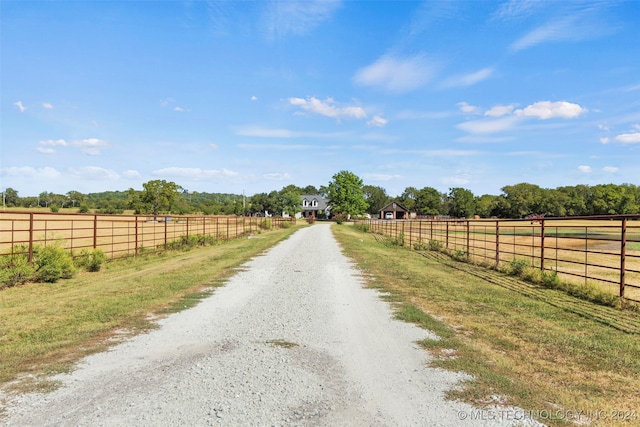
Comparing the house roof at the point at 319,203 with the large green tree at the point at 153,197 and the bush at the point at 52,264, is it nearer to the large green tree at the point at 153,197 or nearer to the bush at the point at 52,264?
the large green tree at the point at 153,197

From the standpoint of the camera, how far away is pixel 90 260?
47.5 ft

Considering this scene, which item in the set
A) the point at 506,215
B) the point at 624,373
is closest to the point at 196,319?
the point at 624,373

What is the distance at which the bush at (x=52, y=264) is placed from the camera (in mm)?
11750

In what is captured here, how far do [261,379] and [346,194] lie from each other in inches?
3474

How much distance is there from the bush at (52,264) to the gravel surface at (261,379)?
7.21 metres

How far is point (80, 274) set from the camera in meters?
13.6

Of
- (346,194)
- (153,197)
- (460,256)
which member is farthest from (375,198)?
(460,256)

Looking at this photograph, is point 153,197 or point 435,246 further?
point 153,197

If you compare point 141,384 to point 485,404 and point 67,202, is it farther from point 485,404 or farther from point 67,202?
point 67,202

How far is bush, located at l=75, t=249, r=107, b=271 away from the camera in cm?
1419

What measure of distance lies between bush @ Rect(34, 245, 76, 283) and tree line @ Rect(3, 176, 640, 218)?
64578 millimetres

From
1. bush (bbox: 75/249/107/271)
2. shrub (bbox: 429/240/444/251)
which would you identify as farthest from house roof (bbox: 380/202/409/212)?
bush (bbox: 75/249/107/271)

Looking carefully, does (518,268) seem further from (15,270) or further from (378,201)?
(378,201)

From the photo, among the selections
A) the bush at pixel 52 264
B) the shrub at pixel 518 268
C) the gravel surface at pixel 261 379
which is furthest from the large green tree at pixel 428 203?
the gravel surface at pixel 261 379
